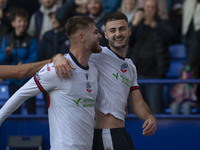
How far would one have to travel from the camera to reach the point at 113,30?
14.3 ft

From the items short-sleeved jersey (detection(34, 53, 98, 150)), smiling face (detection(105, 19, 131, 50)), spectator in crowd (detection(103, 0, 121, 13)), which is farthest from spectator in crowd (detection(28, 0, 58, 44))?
short-sleeved jersey (detection(34, 53, 98, 150))

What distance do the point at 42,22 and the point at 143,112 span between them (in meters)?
4.12

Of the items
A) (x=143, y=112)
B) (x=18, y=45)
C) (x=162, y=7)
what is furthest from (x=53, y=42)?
(x=143, y=112)

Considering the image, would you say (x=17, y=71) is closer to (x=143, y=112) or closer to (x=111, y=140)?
(x=111, y=140)

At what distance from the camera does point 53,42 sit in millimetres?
7535

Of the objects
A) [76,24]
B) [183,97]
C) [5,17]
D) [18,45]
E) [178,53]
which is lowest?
[183,97]

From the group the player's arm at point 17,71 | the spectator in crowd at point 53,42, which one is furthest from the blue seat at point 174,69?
the player's arm at point 17,71

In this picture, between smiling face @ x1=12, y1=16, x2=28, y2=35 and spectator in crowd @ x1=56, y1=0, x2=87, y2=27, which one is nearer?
smiling face @ x1=12, y1=16, x2=28, y2=35

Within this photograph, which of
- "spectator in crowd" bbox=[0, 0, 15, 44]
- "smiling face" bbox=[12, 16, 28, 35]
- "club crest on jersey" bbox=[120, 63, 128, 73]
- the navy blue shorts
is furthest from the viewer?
"spectator in crowd" bbox=[0, 0, 15, 44]

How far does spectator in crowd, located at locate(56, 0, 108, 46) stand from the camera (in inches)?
285

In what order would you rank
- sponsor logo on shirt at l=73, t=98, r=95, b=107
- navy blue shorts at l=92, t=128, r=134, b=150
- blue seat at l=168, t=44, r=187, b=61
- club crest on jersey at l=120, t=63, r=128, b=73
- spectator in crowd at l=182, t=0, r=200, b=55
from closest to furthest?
sponsor logo on shirt at l=73, t=98, r=95, b=107 < navy blue shorts at l=92, t=128, r=134, b=150 < club crest on jersey at l=120, t=63, r=128, b=73 < spectator in crowd at l=182, t=0, r=200, b=55 < blue seat at l=168, t=44, r=187, b=61

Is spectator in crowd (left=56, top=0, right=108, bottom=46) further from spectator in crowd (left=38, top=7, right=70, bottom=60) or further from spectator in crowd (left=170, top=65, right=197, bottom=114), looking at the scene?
spectator in crowd (left=170, top=65, right=197, bottom=114)

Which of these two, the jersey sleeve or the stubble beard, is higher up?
the stubble beard

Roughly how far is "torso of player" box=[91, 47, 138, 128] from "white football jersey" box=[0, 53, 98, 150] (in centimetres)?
29
